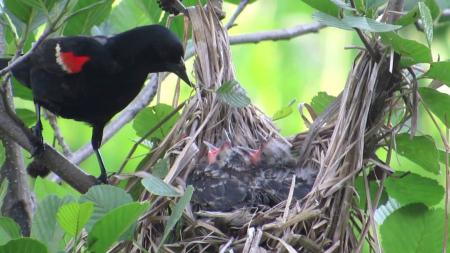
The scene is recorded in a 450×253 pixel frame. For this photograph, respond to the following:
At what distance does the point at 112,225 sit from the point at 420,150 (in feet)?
3.52

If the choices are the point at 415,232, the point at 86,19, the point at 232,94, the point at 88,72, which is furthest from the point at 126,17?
the point at 415,232

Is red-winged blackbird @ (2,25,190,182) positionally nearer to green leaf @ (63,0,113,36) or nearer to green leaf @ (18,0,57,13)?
green leaf @ (63,0,113,36)

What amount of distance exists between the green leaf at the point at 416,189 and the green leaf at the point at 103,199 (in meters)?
0.98

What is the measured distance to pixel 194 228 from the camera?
99.3 inches

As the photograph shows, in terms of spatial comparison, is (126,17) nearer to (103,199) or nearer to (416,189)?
(416,189)

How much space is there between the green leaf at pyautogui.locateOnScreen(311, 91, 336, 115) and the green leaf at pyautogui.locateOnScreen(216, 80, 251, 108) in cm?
44

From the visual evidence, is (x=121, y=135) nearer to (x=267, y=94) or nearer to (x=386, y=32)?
(x=267, y=94)

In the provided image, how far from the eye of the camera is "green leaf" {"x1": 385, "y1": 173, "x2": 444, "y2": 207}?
8.62 ft

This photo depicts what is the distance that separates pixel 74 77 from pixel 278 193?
46.9 inches

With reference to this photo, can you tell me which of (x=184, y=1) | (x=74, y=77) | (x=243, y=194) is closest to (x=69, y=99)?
(x=74, y=77)

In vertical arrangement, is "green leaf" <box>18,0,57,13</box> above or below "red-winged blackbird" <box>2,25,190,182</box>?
above

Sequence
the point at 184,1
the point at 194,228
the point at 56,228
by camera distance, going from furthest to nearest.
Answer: the point at 184,1, the point at 194,228, the point at 56,228

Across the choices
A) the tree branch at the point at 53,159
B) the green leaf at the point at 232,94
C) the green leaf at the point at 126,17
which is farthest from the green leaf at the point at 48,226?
the green leaf at the point at 126,17

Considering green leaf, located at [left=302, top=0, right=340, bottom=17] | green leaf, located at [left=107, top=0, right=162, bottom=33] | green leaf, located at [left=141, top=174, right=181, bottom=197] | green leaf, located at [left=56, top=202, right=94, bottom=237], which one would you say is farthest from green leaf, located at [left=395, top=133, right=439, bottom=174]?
green leaf, located at [left=107, top=0, right=162, bottom=33]
